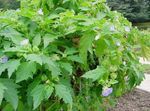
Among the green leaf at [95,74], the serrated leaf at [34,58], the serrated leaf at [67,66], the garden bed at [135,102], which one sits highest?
the serrated leaf at [34,58]

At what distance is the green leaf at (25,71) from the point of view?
1.61m

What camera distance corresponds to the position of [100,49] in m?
1.78

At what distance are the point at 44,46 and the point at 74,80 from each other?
310 millimetres

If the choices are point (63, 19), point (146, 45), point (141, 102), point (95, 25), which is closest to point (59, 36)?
point (63, 19)

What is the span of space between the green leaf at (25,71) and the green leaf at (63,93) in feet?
0.44

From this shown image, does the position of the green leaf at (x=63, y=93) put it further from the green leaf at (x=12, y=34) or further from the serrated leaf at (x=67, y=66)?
the green leaf at (x=12, y=34)

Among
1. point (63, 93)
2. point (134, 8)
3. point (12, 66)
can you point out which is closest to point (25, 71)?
point (12, 66)

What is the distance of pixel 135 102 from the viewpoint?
475 centimetres

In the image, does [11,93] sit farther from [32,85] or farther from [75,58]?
[75,58]

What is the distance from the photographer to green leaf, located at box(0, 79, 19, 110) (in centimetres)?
165

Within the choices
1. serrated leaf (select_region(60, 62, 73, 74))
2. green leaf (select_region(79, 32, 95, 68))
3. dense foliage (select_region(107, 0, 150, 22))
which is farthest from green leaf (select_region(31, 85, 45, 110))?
dense foliage (select_region(107, 0, 150, 22))

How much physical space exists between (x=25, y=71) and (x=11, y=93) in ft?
0.39

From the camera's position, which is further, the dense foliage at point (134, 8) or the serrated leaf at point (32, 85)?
the dense foliage at point (134, 8)

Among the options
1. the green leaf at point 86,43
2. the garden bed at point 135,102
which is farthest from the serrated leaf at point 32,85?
the garden bed at point 135,102
